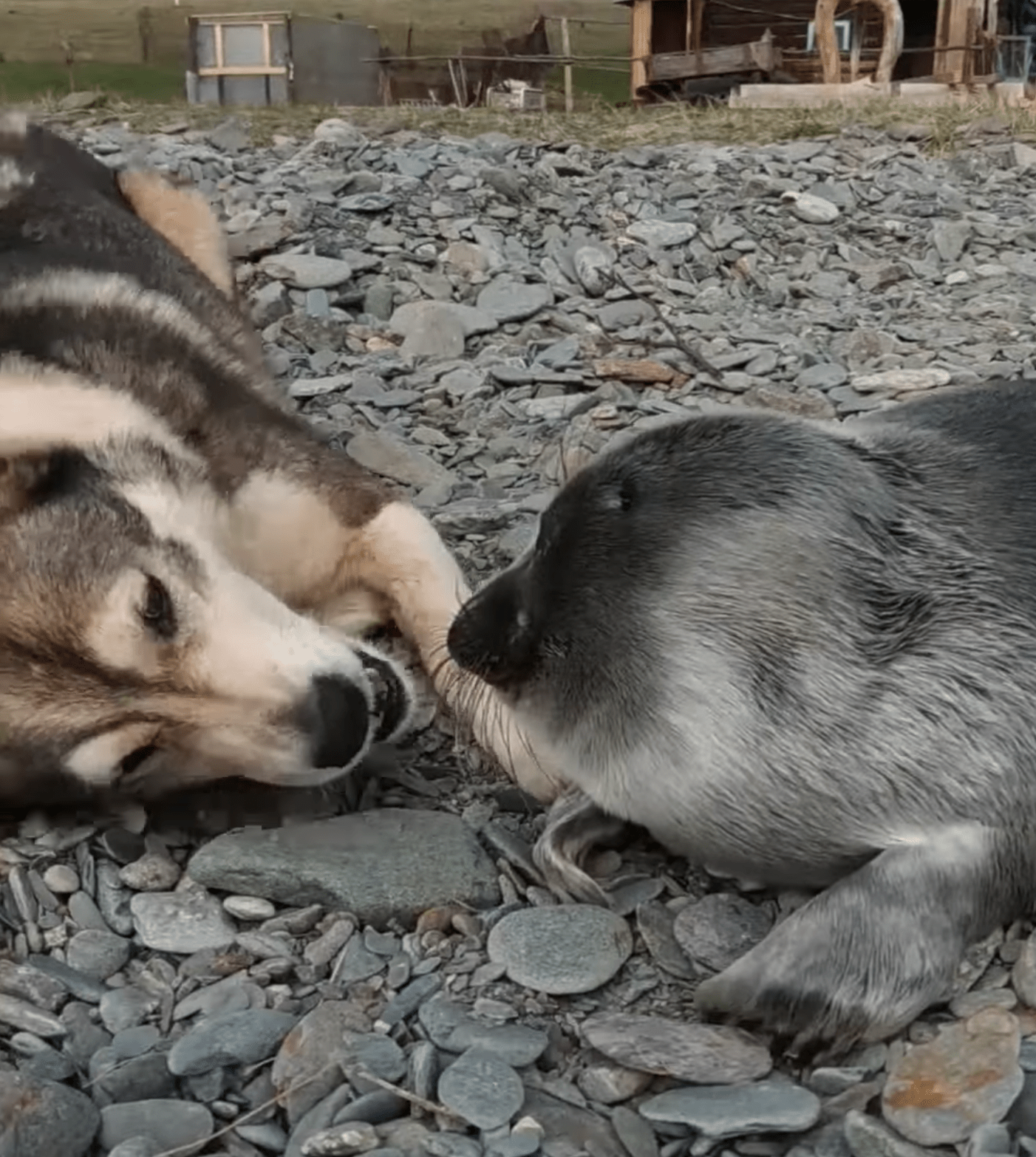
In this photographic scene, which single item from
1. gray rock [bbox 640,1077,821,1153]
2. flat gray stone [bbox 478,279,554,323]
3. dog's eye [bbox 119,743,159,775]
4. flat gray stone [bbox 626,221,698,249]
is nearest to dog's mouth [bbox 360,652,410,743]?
dog's eye [bbox 119,743,159,775]

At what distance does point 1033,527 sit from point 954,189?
4.27 m

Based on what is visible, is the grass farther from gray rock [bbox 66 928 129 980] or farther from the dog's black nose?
gray rock [bbox 66 928 129 980]

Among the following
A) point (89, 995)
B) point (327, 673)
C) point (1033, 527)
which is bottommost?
point (89, 995)

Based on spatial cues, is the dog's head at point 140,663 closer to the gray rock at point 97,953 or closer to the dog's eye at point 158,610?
the dog's eye at point 158,610

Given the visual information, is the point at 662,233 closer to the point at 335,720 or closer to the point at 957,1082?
the point at 335,720

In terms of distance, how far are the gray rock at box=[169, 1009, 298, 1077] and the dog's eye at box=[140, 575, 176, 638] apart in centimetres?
59

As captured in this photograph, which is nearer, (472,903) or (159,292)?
(472,903)

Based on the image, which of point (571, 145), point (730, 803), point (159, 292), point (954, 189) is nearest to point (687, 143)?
point (571, 145)

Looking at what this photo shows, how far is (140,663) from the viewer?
1.97 metres

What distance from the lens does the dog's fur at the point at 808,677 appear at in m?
1.47

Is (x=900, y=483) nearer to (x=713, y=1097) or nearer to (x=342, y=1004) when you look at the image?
(x=713, y=1097)

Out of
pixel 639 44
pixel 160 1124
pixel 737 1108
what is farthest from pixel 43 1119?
pixel 639 44

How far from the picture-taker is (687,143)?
632 cm

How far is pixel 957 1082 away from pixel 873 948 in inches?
5.7
